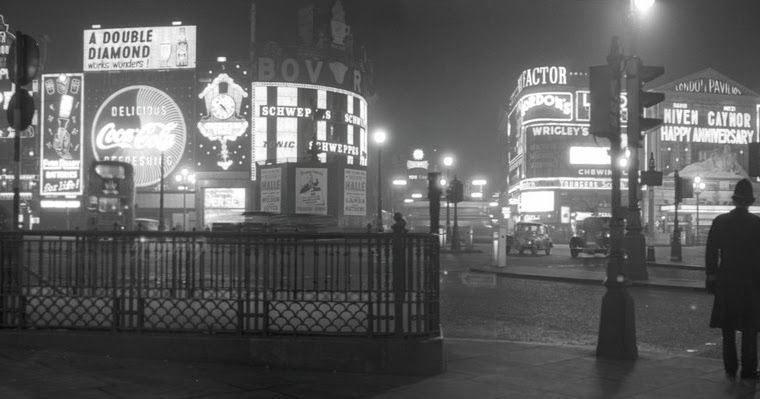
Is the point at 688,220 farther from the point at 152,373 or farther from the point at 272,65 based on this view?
the point at 152,373

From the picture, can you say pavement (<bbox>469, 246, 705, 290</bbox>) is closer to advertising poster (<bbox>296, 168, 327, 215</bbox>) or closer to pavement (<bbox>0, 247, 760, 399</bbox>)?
pavement (<bbox>0, 247, 760, 399</bbox>)

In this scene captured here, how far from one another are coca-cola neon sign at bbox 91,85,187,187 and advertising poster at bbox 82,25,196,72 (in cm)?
293

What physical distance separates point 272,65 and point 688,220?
148 ft

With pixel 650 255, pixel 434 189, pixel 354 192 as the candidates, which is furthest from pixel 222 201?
pixel 434 189

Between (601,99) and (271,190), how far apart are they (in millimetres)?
43164

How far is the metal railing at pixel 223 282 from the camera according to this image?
6840mm

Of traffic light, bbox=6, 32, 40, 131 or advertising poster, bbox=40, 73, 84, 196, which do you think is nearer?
traffic light, bbox=6, 32, 40, 131

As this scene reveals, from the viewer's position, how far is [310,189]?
1918 inches

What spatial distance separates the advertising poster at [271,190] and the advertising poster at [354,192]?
24.3 ft

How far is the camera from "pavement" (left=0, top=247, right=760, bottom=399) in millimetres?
5934

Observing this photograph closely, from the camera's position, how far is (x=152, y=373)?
6.55 metres

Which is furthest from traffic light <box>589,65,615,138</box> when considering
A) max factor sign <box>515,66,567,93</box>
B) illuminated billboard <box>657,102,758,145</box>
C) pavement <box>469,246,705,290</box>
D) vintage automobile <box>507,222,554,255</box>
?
illuminated billboard <box>657,102,758,145</box>

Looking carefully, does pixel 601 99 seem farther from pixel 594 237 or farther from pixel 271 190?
pixel 271 190

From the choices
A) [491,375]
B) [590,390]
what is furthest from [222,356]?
[590,390]
